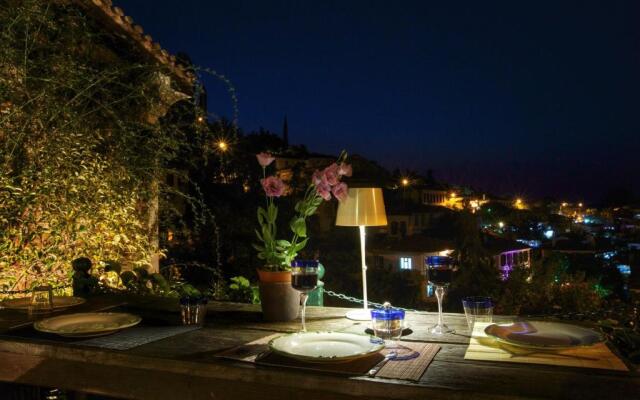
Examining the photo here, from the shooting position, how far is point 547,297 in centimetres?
1123

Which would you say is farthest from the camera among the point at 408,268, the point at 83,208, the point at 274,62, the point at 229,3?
the point at 408,268

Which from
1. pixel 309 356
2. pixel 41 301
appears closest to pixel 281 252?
pixel 309 356

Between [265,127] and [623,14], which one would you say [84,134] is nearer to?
[623,14]

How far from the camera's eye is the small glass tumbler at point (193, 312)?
1764 mm

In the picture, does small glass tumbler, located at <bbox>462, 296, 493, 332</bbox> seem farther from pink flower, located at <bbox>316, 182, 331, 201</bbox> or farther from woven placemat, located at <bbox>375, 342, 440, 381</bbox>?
pink flower, located at <bbox>316, 182, 331, 201</bbox>

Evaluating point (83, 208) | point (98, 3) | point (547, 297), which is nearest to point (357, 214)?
point (83, 208)

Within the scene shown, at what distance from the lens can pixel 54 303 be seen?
79.2 inches

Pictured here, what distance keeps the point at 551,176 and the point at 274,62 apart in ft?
96.2

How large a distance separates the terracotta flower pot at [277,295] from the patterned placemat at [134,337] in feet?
0.87

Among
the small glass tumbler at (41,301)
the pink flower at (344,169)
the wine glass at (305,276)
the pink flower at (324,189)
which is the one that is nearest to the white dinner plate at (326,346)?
the wine glass at (305,276)

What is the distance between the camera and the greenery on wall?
2939mm

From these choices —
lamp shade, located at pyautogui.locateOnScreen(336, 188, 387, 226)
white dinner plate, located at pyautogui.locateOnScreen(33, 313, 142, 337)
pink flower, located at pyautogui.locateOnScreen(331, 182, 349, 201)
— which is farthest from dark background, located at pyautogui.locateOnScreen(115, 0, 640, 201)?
white dinner plate, located at pyautogui.locateOnScreen(33, 313, 142, 337)

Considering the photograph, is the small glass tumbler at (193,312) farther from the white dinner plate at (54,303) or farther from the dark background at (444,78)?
the dark background at (444,78)

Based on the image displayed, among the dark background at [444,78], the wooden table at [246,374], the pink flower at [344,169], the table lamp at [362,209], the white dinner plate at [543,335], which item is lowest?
the wooden table at [246,374]
